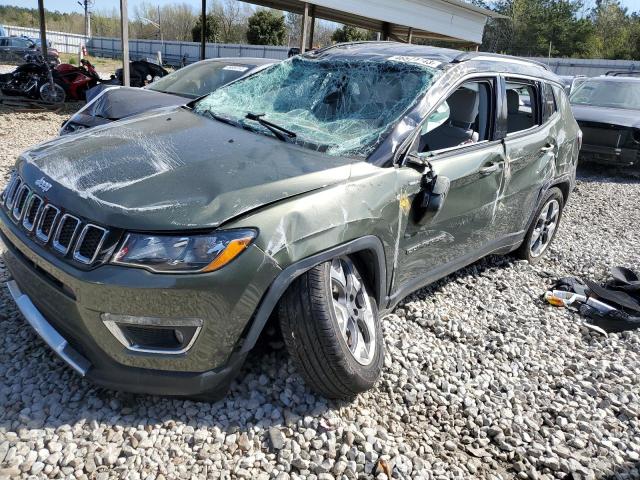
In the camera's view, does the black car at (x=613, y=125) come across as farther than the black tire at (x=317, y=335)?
Yes

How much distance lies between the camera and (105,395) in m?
2.52

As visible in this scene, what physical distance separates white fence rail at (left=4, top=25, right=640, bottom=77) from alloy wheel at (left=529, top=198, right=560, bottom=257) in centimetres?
2007

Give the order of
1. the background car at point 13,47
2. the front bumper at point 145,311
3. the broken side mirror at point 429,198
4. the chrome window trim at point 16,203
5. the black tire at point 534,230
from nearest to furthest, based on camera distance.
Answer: the front bumper at point 145,311
the chrome window trim at point 16,203
the broken side mirror at point 429,198
the black tire at point 534,230
the background car at point 13,47

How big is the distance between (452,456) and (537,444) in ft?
1.52

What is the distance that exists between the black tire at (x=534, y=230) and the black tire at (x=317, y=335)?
265cm

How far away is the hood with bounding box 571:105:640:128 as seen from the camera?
29.3ft

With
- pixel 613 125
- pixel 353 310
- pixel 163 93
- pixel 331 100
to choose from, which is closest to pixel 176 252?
pixel 353 310

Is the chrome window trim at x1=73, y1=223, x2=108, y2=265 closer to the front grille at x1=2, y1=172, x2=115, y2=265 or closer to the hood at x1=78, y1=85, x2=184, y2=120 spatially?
the front grille at x1=2, y1=172, x2=115, y2=265

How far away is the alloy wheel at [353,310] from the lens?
8.39ft

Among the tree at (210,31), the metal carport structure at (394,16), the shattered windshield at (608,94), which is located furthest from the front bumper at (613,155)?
the tree at (210,31)

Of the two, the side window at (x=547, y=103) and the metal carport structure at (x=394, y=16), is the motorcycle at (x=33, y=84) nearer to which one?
the metal carport structure at (x=394, y=16)

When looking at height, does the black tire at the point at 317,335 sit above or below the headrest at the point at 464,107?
below

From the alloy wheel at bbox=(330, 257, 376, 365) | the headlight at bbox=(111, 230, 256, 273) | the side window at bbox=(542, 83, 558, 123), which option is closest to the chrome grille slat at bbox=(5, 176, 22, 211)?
the headlight at bbox=(111, 230, 256, 273)

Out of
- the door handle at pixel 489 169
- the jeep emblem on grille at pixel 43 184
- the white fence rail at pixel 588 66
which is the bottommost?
the jeep emblem on grille at pixel 43 184
